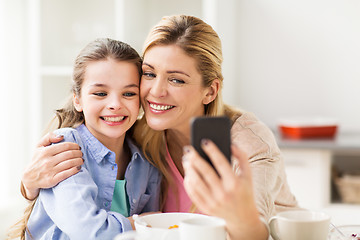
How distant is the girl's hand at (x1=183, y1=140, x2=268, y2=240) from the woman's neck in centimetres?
75

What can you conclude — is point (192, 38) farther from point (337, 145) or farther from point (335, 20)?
point (335, 20)

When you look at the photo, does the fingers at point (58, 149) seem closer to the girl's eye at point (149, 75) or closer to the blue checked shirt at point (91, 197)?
the blue checked shirt at point (91, 197)

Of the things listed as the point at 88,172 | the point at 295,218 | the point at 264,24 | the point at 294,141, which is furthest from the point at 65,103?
the point at 264,24

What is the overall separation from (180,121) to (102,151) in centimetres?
28

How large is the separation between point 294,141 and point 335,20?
41.3 inches

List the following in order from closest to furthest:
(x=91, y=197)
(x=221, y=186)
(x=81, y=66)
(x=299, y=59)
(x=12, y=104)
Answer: (x=221, y=186)
(x=91, y=197)
(x=81, y=66)
(x=12, y=104)
(x=299, y=59)

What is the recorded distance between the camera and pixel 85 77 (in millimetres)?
1363

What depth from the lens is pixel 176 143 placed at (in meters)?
1.64

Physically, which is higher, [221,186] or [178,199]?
[221,186]

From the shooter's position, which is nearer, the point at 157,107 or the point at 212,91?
the point at 157,107

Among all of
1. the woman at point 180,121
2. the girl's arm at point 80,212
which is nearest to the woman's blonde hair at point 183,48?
the woman at point 180,121

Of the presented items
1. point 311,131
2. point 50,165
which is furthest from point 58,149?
point 311,131

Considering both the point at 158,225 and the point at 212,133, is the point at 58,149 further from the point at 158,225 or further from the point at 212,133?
the point at 212,133

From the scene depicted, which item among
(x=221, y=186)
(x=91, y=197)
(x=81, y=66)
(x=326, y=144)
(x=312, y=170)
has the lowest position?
(x=312, y=170)
